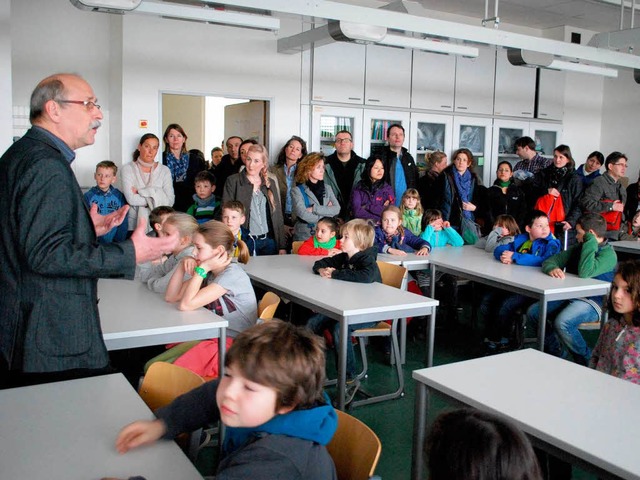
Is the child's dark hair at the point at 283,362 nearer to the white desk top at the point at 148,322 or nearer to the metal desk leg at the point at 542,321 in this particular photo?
the white desk top at the point at 148,322

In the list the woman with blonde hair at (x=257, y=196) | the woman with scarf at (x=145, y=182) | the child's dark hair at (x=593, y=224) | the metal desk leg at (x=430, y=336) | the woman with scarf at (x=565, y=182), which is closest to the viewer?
the metal desk leg at (x=430, y=336)

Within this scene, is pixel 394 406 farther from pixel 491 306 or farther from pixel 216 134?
pixel 216 134

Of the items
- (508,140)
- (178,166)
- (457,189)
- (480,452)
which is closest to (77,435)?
(480,452)

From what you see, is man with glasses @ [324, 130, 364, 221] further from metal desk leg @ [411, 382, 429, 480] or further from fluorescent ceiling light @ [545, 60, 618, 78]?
metal desk leg @ [411, 382, 429, 480]

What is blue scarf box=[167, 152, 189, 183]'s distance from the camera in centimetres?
585

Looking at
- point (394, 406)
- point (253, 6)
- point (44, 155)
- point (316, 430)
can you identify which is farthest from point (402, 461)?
point (253, 6)

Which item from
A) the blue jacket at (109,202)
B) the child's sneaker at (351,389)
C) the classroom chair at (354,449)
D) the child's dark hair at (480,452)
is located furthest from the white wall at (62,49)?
the child's dark hair at (480,452)

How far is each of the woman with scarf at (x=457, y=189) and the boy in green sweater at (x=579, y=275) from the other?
2089 millimetres

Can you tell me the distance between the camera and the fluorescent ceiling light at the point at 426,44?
180 inches

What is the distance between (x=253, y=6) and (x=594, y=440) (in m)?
2.94

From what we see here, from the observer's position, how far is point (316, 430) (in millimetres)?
1325

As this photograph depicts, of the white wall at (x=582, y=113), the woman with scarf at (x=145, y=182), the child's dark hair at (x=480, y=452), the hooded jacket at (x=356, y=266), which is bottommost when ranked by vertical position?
the hooded jacket at (x=356, y=266)

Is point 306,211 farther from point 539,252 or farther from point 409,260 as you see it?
point 539,252

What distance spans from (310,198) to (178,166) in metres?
1.46
